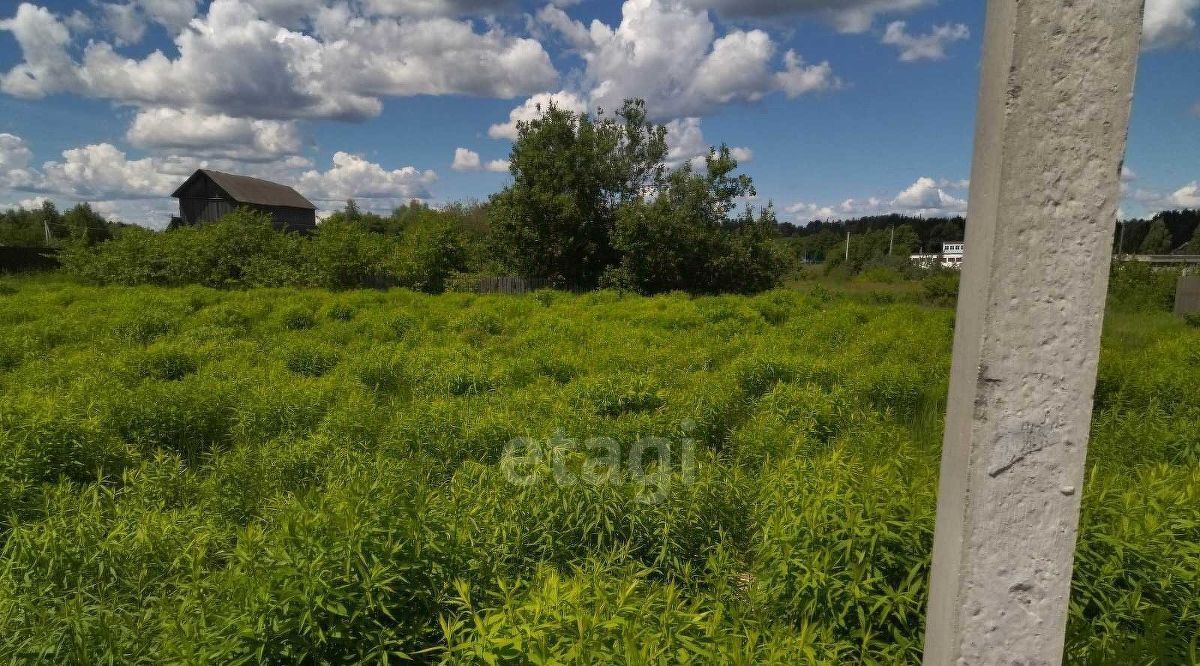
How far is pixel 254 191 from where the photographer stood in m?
41.0

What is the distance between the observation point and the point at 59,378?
727 centimetres

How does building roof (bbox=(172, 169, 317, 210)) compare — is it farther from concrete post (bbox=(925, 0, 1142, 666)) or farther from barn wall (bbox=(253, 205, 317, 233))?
concrete post (bbox=(925, 0, 1142, 666))

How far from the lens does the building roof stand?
38.4 meters

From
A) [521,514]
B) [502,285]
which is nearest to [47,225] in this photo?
[502,285]

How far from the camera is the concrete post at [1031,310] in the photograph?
977 mm

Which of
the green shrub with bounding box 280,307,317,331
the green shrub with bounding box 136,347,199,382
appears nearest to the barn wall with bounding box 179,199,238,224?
the green shrub with bounding box 280,307,317,331

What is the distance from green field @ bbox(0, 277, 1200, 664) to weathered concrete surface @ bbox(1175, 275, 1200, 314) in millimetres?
14317

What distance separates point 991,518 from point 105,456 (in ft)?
20.2

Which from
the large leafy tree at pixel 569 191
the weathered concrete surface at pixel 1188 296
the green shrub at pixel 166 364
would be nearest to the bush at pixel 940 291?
the weathered concrete surface at pixel 1188 296

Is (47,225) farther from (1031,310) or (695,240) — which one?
(1031,310)

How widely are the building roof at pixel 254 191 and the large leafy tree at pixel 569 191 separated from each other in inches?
998

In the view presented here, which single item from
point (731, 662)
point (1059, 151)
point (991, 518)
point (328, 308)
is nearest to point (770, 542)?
point (731, 662)

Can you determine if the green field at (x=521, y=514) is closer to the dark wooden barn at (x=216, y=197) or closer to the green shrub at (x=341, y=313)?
the green shrub at (x=341, y=313)

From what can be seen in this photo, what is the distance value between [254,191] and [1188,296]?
1776 inches
